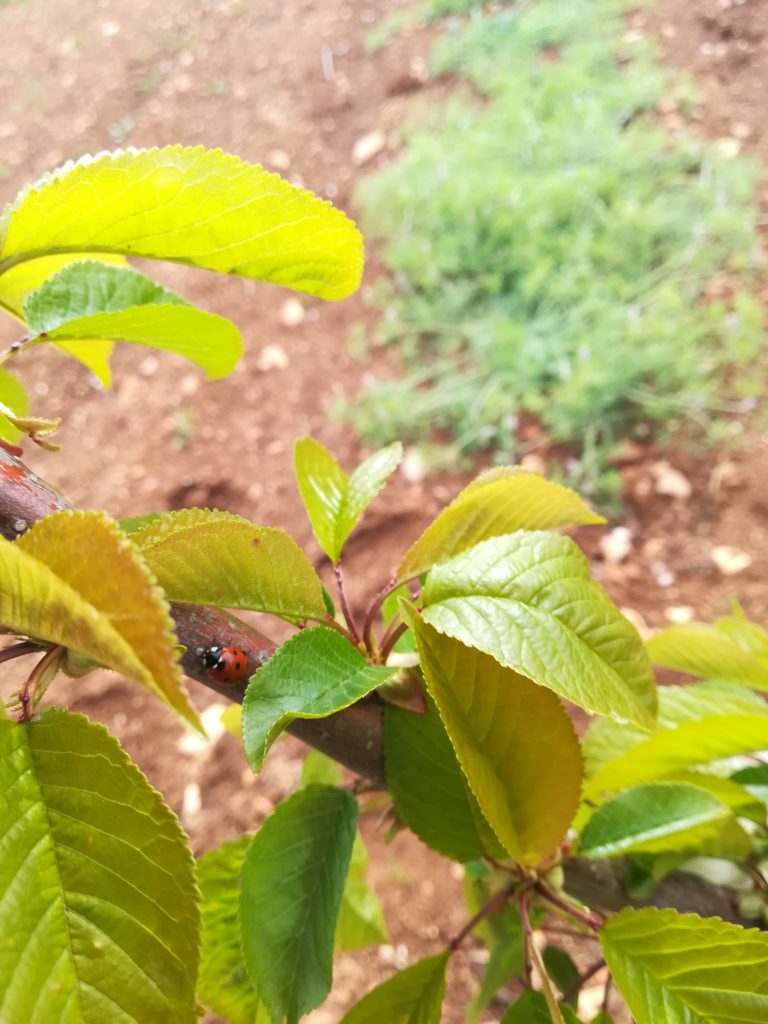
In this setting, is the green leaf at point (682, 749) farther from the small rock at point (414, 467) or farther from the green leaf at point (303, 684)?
the small rock at point (414, 467)

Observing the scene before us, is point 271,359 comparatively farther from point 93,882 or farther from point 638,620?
point 93,882

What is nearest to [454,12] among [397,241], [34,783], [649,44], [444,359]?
[649,44]

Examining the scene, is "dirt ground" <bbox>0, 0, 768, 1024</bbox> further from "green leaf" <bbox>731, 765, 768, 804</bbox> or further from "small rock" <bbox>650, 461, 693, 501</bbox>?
"green leaf" <bbox>731, 765, 768, 804</bbox>

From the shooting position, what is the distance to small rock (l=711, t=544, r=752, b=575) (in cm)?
144

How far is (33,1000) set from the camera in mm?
304

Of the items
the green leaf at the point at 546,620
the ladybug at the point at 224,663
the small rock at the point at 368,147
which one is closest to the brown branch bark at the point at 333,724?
the ladybug at the point at 224,663

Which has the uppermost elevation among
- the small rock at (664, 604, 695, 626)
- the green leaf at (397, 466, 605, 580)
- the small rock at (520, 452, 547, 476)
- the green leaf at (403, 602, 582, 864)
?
the green leaf at (397, 466, 605, 580)

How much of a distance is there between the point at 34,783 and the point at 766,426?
1.62m

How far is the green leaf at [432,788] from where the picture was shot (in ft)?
1.56

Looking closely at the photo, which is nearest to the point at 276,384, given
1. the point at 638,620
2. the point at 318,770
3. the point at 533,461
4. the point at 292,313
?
the point at 292,313

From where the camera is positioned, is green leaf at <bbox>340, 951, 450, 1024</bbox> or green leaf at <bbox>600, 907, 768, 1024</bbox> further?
green leaf at <bbox>340, 951, 450, 1024</bbox>

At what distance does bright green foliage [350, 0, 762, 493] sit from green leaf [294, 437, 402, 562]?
3.83ft

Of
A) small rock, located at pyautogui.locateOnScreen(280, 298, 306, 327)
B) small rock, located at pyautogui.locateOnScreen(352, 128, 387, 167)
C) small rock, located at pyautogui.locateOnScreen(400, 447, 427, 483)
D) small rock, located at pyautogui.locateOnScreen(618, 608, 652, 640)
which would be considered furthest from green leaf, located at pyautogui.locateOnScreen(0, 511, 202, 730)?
small rock, located at pyautogui.locateOnScreen(352, 128, 387, 167)

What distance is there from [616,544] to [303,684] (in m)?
1.27
